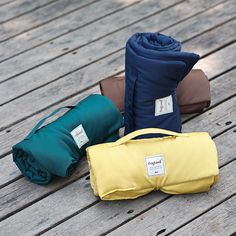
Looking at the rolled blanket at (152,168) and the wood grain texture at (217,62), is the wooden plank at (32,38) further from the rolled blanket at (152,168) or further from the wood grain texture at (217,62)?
the rolled blanket at (152,168)

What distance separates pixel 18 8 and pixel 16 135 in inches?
41.3

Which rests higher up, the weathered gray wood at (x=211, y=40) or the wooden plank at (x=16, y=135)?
the wooden plank at (x=16, y=135)

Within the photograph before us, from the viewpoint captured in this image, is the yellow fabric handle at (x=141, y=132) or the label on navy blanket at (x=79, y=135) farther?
the label on navy blanket at (x=79, y=135)

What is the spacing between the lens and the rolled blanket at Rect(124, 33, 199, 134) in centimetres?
207

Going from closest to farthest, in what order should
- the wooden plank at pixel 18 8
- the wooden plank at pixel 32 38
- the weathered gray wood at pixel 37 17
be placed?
1. the wooden plank at pixel 32 38
2. the weathered gray wood at pixel 37 17
3. the wooden plank at pixel 18 8

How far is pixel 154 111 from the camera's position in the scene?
2.20 metres

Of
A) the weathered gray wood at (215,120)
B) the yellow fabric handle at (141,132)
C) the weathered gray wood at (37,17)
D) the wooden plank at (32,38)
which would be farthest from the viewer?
the weathered gray wood at (37,17)

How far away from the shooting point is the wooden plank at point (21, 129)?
2.23 metres

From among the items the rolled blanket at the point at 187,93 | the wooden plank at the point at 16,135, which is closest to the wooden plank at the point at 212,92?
the wooden plank at the point at 16,135

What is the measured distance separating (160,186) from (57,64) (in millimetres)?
969

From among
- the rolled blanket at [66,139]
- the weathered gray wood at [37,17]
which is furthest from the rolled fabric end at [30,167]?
the weathered gray wood at [37,17]

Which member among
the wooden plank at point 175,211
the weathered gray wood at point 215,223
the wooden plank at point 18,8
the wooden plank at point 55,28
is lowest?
the weathered gray wood at point 215,223

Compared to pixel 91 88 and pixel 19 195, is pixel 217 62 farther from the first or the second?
pixel 19 195

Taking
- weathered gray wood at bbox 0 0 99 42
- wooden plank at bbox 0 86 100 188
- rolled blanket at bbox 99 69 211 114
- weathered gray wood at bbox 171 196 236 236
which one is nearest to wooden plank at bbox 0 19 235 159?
wooden plank at bbox 0 86 100 188
